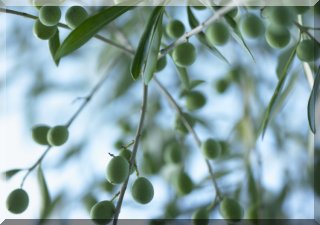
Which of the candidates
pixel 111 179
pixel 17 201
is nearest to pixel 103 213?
pixel 111 179

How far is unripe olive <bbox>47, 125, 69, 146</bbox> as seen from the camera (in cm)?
84

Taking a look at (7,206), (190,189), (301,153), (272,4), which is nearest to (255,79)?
(301,153)

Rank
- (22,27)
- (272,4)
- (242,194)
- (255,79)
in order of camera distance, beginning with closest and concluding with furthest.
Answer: (272,4) → (242,194) → (255,79) → (22,27)

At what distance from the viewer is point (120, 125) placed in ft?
4.43

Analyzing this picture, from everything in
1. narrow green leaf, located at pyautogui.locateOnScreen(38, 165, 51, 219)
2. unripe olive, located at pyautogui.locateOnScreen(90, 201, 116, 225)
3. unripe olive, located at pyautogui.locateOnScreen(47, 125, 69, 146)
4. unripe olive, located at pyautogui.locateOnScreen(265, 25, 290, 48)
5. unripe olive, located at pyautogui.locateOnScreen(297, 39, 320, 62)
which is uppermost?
unripe olive, located at pyautogui.locateOnScreen(265, 25, 290, 48)

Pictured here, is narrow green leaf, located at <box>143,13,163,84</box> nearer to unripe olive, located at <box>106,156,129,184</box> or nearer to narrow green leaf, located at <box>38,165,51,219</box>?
unripe olive, located at <box>106,156,129,184</box>

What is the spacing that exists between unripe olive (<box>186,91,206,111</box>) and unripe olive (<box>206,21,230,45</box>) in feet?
0.52

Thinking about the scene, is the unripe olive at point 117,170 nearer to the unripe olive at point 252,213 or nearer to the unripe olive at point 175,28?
the unripe olive at point 175,28

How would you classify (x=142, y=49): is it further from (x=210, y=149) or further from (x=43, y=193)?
(x=43, y=193)

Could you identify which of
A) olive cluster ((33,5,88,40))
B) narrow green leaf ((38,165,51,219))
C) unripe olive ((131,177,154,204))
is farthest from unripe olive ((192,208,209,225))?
olive cluster ((33,5,88,40))

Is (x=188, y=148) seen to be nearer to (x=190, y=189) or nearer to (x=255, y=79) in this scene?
(x=255, y=79)

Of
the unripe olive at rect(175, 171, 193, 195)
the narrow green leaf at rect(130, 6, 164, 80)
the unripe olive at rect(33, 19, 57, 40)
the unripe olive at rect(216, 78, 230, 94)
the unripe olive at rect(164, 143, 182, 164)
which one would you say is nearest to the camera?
the narrow green leaf at rect(130, 6, 164, 80)

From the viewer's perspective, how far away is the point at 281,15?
29.1 inches

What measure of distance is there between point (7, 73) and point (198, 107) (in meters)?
0.75
